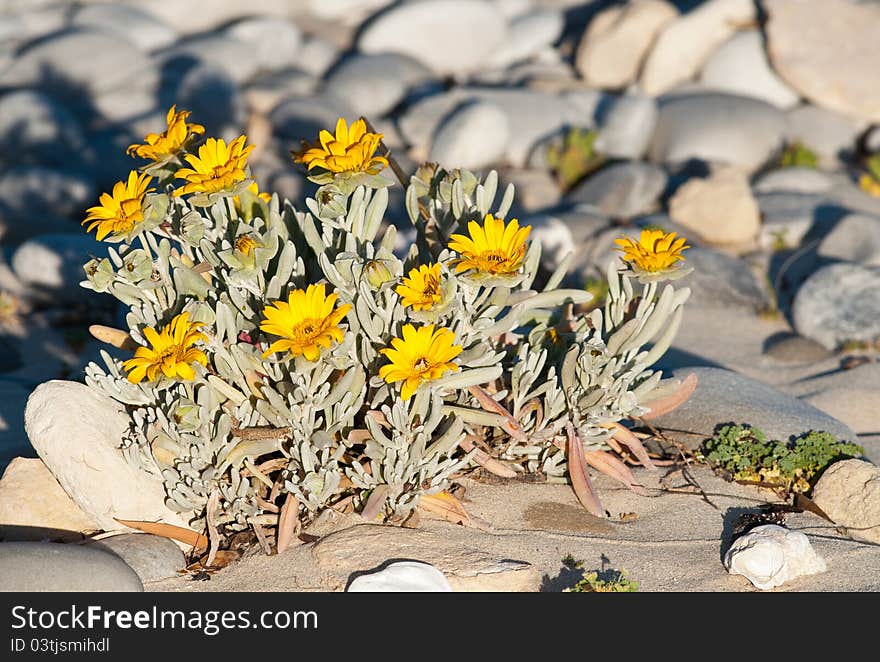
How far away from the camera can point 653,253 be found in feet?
11.3

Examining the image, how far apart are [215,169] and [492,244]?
3.02 ft

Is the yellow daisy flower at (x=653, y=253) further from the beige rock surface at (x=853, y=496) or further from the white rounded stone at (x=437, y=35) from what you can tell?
the white rounded stone at (x=437, y=35)

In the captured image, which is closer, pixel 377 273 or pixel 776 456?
pixel 377 273

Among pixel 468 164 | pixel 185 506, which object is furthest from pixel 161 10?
pixel 185 506

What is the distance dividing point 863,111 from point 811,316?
339cm

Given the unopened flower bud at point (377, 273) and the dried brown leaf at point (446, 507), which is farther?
the dried brown leaf at point (446, 507)

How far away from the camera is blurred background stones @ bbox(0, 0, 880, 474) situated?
19.3 ft

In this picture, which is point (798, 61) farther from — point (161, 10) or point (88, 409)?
point (88, 409)

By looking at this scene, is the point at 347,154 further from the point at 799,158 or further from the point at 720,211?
the point at 799,158

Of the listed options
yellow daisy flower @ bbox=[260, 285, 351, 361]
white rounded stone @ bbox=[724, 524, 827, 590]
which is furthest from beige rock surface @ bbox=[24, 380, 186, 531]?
white rounded stone @ bbox=[724, 524, 827, 590]

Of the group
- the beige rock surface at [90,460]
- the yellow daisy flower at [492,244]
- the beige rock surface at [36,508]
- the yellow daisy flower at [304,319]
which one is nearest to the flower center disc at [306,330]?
the yellow daisy flower at [304,319]

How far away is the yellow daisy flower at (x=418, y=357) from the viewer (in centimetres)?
305

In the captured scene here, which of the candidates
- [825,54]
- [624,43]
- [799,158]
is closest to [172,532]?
[799,158]

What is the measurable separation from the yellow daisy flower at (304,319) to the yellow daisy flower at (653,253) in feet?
3.30
